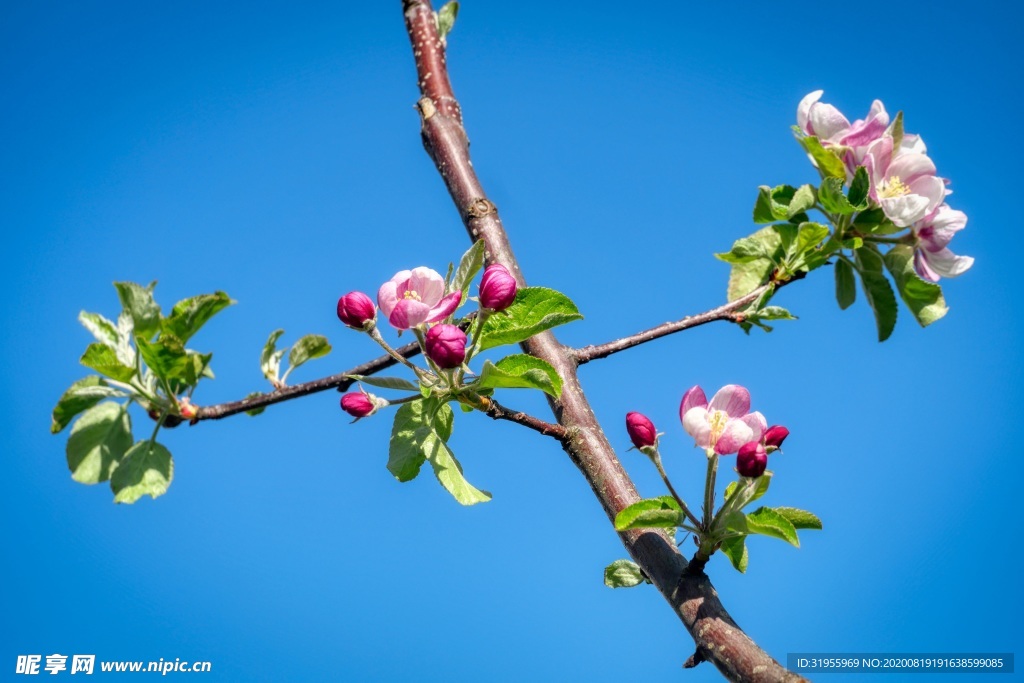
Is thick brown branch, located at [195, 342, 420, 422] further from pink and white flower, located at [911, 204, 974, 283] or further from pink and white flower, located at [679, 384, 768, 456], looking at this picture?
pink and white flower, located at [911, 204, 974, 283]

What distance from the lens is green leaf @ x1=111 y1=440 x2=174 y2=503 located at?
4.54ft

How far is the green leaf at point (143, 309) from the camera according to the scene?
1.34 m

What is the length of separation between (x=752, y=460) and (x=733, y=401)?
0.52 feet

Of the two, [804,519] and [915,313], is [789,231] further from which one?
[804,519]

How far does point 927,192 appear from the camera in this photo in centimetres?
155

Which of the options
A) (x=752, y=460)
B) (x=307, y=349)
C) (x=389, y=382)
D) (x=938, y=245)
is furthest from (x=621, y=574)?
(x=938, y=245)

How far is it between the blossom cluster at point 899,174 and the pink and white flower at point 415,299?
2.65 feet

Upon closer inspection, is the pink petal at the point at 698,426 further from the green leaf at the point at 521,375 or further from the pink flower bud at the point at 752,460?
the green leaf at the point at 521,375

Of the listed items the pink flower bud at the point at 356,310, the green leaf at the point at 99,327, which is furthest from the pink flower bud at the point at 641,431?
the green leaf at the point at 99,327

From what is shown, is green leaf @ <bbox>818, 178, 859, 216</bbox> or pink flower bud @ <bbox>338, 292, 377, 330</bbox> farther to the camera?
green leaf @ <bbox>818, 178, 859, 216</bbox>

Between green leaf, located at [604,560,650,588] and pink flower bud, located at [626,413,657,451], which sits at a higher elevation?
pink flower bud, located at [626,413,657,451]

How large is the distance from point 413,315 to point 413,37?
105 centimetres

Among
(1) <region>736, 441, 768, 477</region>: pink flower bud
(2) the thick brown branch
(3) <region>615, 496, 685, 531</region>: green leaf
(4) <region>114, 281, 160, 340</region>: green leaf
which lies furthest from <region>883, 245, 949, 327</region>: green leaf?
(4) <region>114, 281, 160, 340</region>: green leaf

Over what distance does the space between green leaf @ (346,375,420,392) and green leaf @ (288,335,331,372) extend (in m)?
0.32
